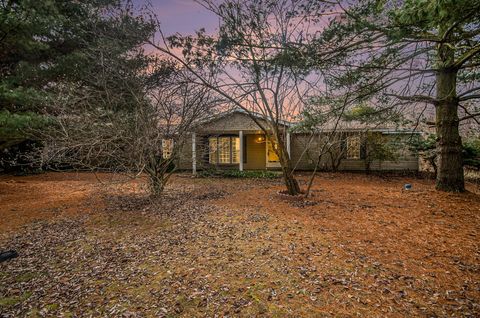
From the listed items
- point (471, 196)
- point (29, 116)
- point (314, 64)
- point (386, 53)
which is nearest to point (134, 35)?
point (29, 116)

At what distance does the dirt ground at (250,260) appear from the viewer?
290cm

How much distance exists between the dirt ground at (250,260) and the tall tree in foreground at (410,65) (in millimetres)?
2173

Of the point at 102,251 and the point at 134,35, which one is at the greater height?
the point at 134,35

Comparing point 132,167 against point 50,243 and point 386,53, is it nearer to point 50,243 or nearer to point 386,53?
point 50,243

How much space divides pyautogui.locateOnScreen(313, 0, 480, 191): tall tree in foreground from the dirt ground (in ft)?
7.13

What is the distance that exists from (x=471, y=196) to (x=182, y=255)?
7965 millimetres

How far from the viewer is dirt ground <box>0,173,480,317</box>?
2.90 meters

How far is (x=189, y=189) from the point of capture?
10.3 m

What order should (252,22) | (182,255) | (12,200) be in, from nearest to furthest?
(182,255), (252,22), (12,200)

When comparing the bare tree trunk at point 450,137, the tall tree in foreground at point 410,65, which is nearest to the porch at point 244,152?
the tall tree in foreground at point 410,65

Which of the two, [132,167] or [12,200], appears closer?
[132,167]

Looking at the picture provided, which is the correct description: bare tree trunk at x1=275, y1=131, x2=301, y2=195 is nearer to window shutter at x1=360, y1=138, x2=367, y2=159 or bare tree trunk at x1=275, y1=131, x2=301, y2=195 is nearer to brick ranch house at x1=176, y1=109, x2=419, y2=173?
brick ranch house at x1=176, y1=109, x2=419, y2=173

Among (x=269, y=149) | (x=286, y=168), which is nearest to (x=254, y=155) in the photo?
(x=269, y=149)

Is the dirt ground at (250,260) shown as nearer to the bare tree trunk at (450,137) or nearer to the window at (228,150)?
the bare tree trunk at (450,137)
